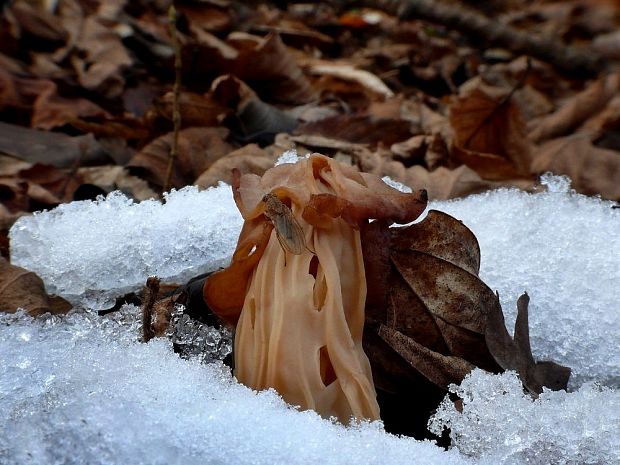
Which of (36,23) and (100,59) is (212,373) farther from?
(36,23)

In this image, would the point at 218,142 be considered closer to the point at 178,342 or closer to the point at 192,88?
the point at 192,88

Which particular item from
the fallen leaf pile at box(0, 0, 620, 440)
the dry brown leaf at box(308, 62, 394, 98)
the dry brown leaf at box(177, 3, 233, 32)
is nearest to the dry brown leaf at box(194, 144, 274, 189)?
the fallen leaf pile at box(0, 0, 620, 440)

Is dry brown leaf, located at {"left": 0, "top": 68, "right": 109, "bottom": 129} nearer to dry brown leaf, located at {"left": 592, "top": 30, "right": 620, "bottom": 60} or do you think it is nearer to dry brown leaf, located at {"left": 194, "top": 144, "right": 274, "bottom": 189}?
dry brown leaf, located at {"left": 194, "top": 144, "right": 274, "bottom": 189}

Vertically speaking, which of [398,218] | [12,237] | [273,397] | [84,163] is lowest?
[84,163]

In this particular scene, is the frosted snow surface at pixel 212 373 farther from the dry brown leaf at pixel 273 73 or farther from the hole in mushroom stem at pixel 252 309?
the dry brown leaf at pixel 273 73

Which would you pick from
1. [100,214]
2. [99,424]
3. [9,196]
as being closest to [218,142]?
[9,196]

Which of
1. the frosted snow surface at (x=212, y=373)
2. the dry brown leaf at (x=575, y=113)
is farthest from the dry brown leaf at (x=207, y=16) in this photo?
the frosted snow surface at (x=212, y=373)

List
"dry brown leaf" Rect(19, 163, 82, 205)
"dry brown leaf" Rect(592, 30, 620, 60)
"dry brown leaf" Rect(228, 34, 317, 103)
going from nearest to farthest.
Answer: "dry brown leaf" Rect(19, 163, 82, 205) < "dry brown leaf" Rect(228, 34, 317, 103) < "dry brown leaf" Rect(592, 30, 620, 60)
